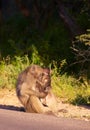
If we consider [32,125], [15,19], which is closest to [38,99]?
[32,125]

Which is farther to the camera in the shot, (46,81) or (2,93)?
(2,93)

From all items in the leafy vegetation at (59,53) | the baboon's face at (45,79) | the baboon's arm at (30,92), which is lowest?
the baboon's arm at (30,92)

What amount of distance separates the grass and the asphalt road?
273 centimetres

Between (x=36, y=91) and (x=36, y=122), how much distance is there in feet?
3.53

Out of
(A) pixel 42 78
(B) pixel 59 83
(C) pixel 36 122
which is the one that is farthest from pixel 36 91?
(B) pixel 59 83

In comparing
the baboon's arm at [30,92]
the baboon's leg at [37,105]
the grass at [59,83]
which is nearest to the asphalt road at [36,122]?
the baboon's leg at [37,105]

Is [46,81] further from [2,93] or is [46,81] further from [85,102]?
[2,93]

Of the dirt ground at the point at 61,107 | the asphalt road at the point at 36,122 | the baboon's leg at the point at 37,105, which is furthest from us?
the dirt ground at the point at 61,107

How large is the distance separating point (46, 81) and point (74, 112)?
4.27 ft

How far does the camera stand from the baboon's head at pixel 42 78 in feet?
34.5

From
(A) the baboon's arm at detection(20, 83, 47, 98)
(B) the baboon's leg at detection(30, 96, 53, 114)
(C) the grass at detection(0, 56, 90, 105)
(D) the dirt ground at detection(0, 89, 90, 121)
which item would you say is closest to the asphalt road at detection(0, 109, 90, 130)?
(B) the baboon's leg at detection(30, 96, 53, 114)

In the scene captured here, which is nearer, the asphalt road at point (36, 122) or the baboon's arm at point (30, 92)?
the asphalt road at point (36, 122)

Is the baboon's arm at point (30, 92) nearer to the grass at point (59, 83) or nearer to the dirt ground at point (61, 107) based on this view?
the dirt ground at point (61, 107)

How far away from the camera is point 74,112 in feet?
37.6
